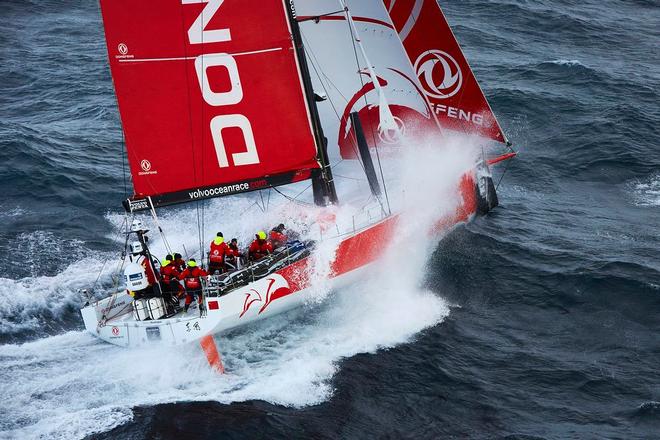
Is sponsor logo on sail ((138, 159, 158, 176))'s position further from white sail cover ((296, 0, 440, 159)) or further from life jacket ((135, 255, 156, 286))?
white sail cover ((296, 0, 440, 159))

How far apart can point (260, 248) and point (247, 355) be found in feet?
8.98

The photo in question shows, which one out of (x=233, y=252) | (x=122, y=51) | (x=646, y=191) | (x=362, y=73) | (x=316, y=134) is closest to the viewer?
(x=122, y=51)

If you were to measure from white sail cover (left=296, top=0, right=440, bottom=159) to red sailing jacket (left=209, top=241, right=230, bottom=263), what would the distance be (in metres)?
4.85

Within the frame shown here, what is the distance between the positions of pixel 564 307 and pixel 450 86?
691 centimetres

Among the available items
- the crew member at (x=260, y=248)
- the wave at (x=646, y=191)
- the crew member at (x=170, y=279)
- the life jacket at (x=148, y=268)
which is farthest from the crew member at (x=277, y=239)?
the wave at (x=646, y=191)

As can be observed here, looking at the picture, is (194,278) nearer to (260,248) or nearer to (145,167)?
(260,248)

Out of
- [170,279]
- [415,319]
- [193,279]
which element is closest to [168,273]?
[170,279]

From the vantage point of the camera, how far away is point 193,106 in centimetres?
1858

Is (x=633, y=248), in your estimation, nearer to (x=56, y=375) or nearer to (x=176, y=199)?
(x=176, y=199)

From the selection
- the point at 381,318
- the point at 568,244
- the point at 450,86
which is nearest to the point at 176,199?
the point at 381,318

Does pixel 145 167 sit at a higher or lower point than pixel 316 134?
lower

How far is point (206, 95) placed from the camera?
1862 centimetres

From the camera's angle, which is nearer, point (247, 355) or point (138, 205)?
point (247, 355)

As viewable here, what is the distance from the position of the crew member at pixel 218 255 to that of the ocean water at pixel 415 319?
1.64m
